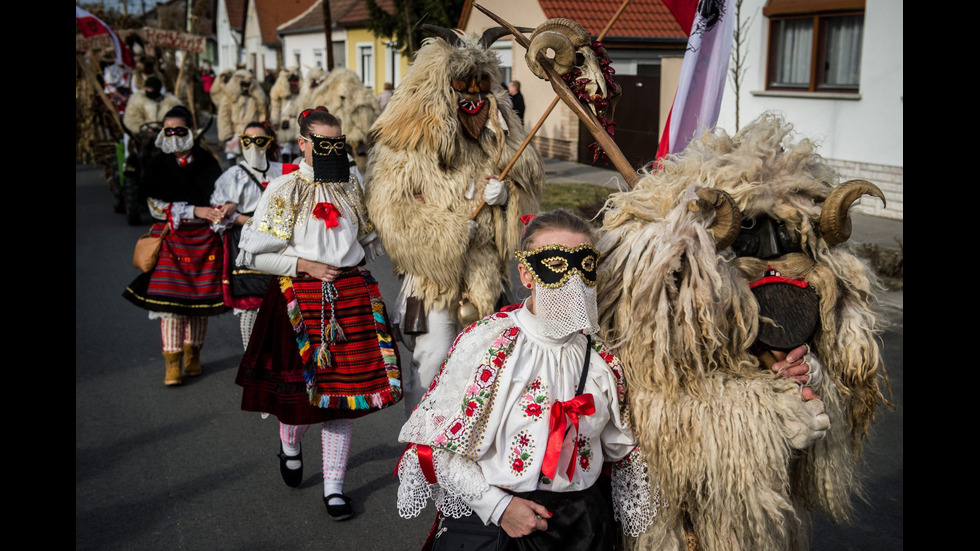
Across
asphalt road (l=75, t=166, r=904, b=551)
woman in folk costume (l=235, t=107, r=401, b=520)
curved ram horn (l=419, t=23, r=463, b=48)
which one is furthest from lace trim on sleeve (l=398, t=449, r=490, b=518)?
curved ram horn (l=419, t=23, r=463, b=48)

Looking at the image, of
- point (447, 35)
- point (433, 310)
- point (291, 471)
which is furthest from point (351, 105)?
point (291, 471)

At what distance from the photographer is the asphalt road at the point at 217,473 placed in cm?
409

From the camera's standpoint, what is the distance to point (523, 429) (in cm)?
A: 235

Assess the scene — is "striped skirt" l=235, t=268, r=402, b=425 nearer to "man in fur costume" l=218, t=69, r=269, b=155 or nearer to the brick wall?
the brick wall

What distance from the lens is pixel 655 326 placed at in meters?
2.29

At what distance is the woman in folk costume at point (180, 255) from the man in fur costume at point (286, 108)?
5.19m

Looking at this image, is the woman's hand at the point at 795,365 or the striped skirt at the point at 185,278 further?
the striped skirt at the point at 185,278

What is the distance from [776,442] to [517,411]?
711mm

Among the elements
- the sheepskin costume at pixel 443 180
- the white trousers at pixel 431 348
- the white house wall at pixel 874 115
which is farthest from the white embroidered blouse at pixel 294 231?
the white house wall at pixel 874 115

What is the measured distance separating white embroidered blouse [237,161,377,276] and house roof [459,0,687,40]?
14192mm

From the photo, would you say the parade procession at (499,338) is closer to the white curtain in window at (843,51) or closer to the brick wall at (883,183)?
the brick wall at (883,183)

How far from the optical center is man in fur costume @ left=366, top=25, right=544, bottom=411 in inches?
168
